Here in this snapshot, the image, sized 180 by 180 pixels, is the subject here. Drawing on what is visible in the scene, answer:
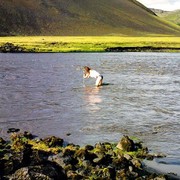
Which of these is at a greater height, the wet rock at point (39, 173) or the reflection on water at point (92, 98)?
the wet rock at point (39, 173)

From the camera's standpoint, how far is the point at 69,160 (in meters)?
16.7

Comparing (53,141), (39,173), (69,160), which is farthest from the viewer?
(53,141)

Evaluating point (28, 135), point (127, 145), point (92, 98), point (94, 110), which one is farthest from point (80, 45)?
point (127, 145)

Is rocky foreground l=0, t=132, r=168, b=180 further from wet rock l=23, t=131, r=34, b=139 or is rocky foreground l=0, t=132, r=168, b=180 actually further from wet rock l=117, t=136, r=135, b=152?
wet rock l=23, t=131, r=34, b=139

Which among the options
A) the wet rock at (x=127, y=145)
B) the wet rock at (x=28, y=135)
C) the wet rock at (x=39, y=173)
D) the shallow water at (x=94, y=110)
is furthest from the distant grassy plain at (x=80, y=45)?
the wet rock at (x=39, y=173)

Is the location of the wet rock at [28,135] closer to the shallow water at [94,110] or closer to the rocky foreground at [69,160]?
the rocky foreground at [69,160]

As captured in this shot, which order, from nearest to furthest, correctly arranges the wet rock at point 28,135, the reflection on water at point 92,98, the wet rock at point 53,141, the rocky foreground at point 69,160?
the rocky foreground at point 69,160
the wet rock at point 53,141
the wet rock at point 28,135
the reflection on water at point 92,98

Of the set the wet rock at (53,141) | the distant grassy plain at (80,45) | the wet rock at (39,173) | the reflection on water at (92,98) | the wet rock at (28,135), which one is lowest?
the distant grassy plain at (80,45)

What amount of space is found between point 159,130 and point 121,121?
3.00 metres

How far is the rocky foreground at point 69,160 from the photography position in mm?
14742

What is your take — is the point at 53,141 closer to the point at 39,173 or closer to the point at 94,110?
the point at 39,173

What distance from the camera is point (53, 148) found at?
18.8 meters

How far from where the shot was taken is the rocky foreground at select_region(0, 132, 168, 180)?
14.7m

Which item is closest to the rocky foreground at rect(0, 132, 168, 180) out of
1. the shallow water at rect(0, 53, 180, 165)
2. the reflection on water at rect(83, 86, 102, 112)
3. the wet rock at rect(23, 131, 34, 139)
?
the wet rock at rect(23, 131, 34, 139)
